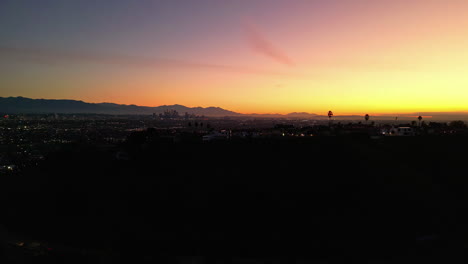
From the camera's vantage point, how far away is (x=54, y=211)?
25.3 m

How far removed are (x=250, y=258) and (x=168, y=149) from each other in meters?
25.9

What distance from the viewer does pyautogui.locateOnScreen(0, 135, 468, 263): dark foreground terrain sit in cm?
1802

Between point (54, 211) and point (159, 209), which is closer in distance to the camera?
point (159, 209)

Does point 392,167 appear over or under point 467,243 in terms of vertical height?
over

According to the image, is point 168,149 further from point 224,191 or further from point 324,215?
point 324,215

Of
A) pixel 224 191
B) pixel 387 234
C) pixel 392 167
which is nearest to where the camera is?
pixel 387 234

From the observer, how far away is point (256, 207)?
Answer: 883 inches

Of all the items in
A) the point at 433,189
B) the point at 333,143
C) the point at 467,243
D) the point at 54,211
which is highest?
the point at 333,143

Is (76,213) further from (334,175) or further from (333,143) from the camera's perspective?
(333,143)

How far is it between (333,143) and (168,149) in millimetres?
23466

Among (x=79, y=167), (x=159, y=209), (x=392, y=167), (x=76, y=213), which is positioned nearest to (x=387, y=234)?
(x=392, y=167)

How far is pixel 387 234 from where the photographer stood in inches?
762

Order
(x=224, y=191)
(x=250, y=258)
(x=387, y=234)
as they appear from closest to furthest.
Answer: (x=250, y=258)
(x=387, y=234)
(x=224, y=191)

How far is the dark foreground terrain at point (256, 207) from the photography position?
1802 cm
